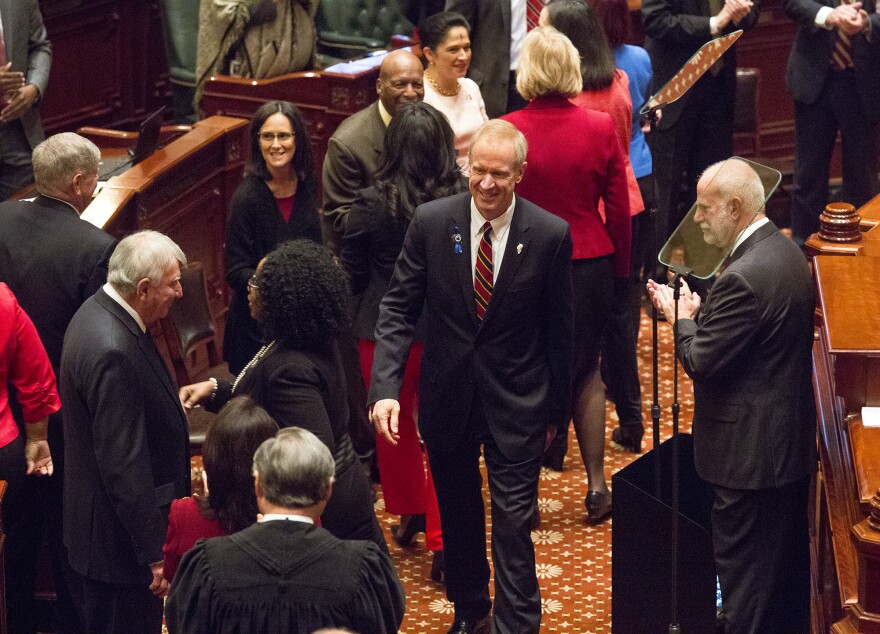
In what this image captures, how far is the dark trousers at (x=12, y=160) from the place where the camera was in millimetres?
5812

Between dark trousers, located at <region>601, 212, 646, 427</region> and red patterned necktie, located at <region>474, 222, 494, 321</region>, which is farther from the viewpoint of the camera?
dark trousers, located at <region>601, 212, 646, 427</region>

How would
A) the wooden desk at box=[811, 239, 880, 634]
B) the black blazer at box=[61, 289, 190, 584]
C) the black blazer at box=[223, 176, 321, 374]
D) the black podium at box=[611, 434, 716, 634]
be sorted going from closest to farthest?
the wooden desk at box=[811, 239, 880, 634] → the black blazer at box=[61, 289, 190, 584] → the black podium at box=[611, 434, 716, 634] → the black blazer at box=[223, 176, 321, 374]

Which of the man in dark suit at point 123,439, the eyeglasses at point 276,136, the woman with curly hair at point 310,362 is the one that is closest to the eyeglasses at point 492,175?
the woman with curly hair at point 310,362

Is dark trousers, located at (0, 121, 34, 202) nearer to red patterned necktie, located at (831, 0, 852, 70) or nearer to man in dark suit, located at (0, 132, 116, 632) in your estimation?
man in dark suit, located at (0, 132, 116, 632)

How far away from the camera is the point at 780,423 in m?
3.75

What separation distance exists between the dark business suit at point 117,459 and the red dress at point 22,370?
307mm

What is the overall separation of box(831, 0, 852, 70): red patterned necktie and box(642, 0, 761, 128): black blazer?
15.4 inches

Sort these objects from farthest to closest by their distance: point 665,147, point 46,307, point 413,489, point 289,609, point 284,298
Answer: point 665,147 < point 413,489 < point 46,307 < point 284,298 < point 289,609

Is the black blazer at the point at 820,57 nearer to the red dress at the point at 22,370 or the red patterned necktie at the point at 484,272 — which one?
the red patterned necktie at the point at 484,272

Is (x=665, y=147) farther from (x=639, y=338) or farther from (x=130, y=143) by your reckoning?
(x=130, y=143)

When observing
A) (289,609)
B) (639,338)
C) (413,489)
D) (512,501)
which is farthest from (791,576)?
(639,338)

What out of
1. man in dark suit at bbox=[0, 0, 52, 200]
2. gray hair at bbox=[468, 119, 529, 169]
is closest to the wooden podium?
gray hair at bbox=[468, 119, 529, 169]

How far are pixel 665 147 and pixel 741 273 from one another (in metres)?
3.01

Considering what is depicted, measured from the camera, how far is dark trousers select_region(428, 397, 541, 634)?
3979 mm
